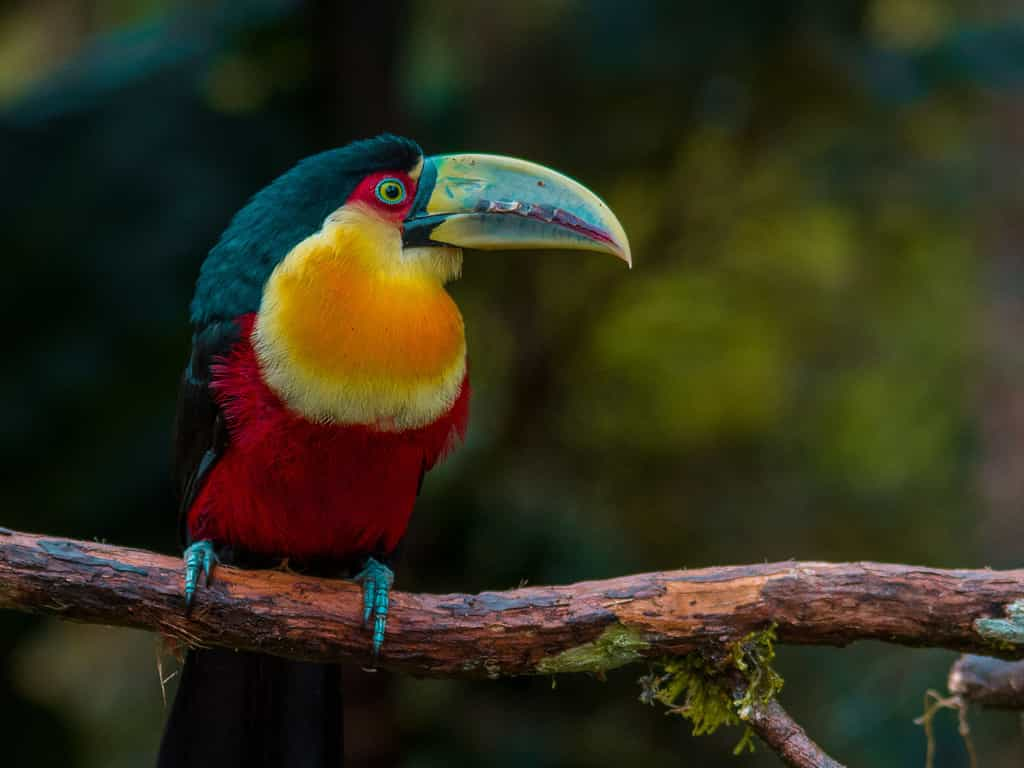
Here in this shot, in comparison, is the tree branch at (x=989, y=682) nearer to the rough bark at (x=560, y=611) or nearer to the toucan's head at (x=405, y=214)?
the rough bark at (x=560, y=611)

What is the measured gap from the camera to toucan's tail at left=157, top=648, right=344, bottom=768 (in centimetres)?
Result: 333

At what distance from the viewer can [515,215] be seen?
3227 millimetres

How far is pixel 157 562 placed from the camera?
2.82 meters

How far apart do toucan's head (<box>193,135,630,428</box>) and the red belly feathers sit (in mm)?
55

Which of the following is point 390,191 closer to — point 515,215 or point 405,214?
point 405,214

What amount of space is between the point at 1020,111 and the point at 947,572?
4.16 metres

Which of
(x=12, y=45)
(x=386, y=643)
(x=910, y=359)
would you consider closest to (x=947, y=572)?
(x=386, y=643)

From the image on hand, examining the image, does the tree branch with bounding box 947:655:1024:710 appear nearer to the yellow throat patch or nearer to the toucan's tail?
the yellow throat patch

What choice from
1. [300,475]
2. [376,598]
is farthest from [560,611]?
[300,475]

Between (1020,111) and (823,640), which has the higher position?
(1020,111)

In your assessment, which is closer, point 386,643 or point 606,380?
point 386,643

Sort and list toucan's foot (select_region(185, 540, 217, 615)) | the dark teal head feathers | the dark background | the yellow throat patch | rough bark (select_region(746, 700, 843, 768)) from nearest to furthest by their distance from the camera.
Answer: rough bark (select_region(746, 700, 843, 768)), toucan's foot (select_region(185, 540, 217, 615)), the yellow throat patch, the dark teal head feathers, the dark background

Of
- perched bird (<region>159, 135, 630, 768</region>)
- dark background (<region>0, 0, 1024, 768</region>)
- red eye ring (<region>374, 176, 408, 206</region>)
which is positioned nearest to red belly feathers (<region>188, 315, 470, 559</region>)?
perched bird (<region>159, 135, 630, 768</region>)

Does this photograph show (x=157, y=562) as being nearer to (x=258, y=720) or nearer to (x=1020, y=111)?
(x=258, y=720)
